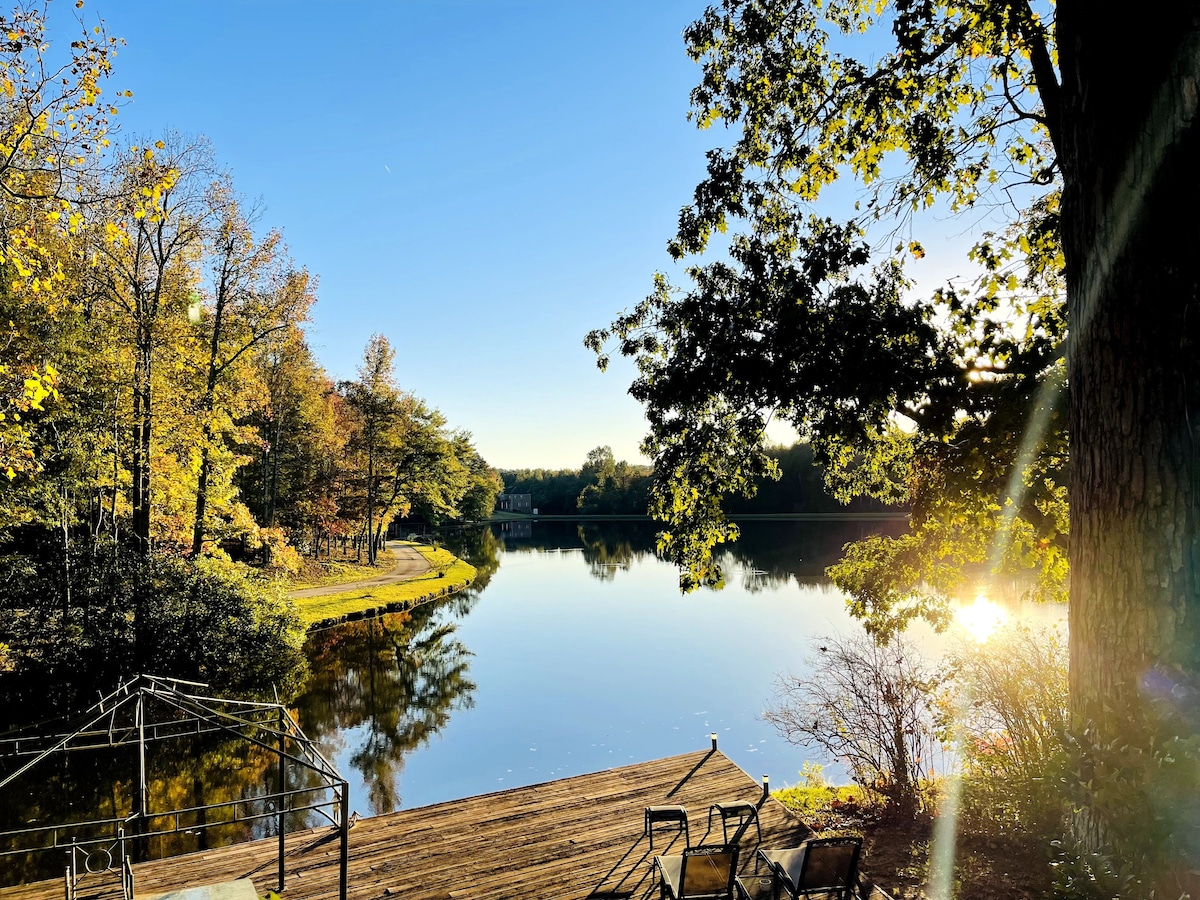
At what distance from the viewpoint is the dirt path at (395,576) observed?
27559mm

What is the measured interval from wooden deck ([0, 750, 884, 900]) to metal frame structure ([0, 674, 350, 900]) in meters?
0.35

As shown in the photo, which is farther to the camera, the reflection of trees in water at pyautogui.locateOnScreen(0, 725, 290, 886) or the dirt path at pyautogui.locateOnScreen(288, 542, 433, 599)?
the dirt path at pyautogui.locateOnScreen(288, 542, 433, 599)

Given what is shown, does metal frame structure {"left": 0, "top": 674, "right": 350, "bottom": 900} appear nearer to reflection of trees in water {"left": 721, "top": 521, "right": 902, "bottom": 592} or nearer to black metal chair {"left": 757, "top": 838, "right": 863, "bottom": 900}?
black metal chair {"left": 757, "top": 838, "right": 863, "bottom": 900}

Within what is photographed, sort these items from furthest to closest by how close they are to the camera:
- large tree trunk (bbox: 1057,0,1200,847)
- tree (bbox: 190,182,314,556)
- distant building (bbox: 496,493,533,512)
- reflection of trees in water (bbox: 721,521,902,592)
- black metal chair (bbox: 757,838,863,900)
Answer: distant building (bbox: 496,493,533,512)
reflection of trees in water (bbox: 721,521,902,592)
tree (bbox: 190,182,314,556)
black metal chair (bbox: 757,838,863,900)
large tree trunk (bbox: 1057,0,1200,847)

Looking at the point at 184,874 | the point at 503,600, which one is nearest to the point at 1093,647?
the point at 184,874

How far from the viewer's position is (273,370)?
2950 centimetres

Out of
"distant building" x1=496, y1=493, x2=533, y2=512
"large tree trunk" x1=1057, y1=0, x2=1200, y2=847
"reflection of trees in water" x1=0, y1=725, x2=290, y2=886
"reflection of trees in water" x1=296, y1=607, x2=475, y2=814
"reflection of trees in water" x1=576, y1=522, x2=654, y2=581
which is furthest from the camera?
"distant building" x1=496, y1=493, x2=533, y2=512

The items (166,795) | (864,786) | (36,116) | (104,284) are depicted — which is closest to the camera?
(36,116)

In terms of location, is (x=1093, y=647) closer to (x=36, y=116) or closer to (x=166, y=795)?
(x=36, y=116)

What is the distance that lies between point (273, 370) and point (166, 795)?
21618 millimetres

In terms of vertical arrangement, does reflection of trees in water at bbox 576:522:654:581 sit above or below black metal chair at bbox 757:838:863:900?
below

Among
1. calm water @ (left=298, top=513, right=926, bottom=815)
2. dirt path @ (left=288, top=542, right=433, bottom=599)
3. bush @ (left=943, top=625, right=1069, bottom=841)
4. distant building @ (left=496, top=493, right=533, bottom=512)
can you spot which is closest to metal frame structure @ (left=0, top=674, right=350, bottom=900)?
calm water @ (left=298, top=513, right=926, bottom=815)

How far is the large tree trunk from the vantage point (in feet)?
9.02

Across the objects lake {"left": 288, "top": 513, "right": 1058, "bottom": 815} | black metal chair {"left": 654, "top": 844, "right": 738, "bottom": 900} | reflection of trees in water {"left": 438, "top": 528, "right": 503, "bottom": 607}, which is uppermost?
black metal chair {"left": 654, "top": 844, "right": 738, "bottom": 900}
